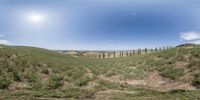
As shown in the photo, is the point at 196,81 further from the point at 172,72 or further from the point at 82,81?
the point at 82,81

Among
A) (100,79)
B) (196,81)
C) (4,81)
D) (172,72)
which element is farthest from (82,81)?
(196,81)

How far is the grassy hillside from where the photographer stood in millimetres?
30719

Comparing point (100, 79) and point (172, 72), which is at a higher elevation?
point (172, 72)

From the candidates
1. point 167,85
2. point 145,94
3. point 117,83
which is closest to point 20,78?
point 117,83

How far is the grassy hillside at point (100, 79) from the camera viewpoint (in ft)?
101

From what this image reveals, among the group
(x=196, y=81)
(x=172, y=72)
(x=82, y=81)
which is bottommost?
(x=82, y=81)

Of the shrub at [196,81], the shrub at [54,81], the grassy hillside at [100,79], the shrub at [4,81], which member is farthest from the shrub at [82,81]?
the shrub at [196,81]

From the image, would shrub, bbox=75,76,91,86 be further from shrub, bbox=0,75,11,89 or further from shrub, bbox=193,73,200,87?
shrub, bbox=193,73,200,87

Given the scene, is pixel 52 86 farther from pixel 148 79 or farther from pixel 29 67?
pixel 148 79

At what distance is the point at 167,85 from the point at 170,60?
1117 centimetres

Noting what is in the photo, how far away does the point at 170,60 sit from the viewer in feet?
160

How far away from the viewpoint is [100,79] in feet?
130

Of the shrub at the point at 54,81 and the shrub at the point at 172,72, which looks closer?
the shrub at the point at 54,81

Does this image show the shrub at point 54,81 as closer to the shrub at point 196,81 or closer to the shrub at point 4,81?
the shrub at point 4,81
